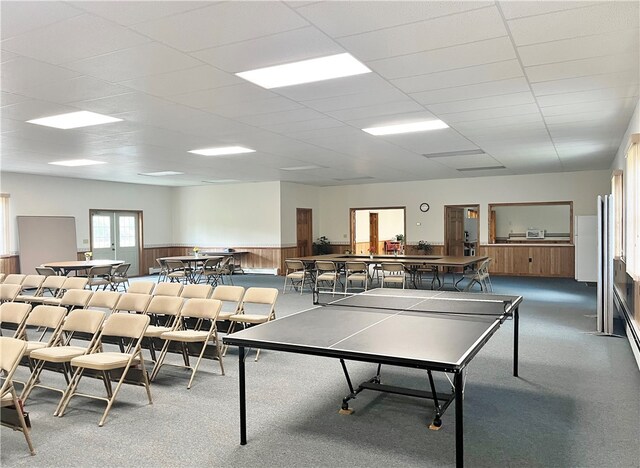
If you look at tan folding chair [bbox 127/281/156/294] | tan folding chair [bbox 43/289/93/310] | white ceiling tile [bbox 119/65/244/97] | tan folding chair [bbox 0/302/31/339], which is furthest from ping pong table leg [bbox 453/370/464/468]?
tan folding chair [bbox 127/281/156/294]

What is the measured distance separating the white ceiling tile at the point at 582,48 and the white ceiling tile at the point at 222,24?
78.1 inches

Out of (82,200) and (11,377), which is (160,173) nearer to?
(82,200)

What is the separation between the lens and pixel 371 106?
5.80 metres

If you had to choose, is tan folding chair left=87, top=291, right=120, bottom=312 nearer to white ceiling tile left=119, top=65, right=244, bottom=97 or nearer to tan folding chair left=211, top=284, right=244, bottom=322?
tan folding chair left=211, top=284, right=244, bottom=322

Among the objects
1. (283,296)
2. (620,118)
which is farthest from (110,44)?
(283,296)

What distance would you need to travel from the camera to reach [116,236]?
14.9 meters

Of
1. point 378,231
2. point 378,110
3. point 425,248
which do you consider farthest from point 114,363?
point 378,231

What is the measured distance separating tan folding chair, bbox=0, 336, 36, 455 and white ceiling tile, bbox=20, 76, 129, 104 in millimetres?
2553

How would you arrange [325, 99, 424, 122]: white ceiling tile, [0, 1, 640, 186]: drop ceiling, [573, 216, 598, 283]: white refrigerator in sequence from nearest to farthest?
[0, 1, 640, 186]: drop ceiling
[325, 99, 424, 122]: white ceiling tile
[573, 216, 598, 283]: white refrigerator

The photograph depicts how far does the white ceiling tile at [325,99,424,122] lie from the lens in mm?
5746

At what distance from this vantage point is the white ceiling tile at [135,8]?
10.1 feet

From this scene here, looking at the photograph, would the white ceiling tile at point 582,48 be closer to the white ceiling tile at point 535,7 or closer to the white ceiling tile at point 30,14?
the white ceiling tile at point 535,7

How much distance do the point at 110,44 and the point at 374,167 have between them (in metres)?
8.48

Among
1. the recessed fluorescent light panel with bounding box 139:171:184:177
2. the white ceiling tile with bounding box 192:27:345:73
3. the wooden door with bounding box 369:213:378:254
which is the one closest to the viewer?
→ the white ceiling tile with bounding box 192:27:345:73
